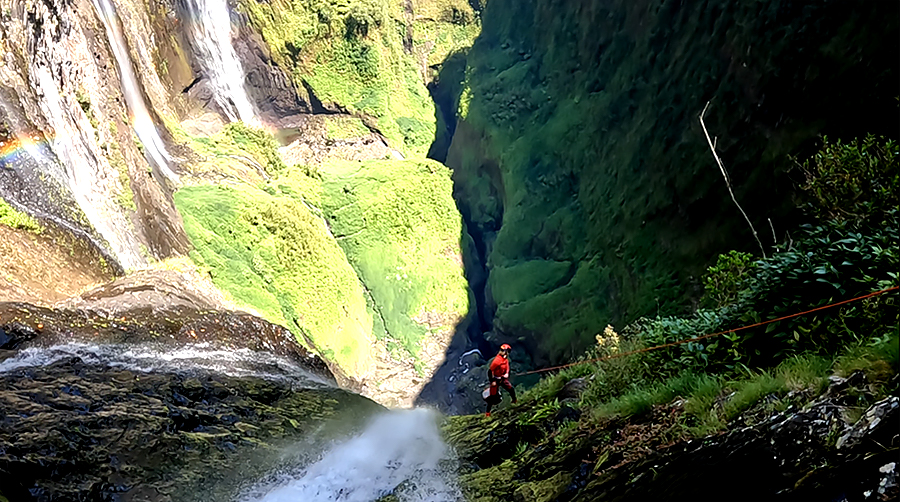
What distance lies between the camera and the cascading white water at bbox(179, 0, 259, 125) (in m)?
28.2

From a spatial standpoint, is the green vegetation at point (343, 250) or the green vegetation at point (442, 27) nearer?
the green vegetation at point (343, 250)

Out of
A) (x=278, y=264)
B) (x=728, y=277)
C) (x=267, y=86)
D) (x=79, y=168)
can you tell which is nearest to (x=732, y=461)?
(x=728, y=277)

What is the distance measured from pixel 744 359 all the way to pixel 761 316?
0.41 meters

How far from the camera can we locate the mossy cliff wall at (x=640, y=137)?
1230 cm

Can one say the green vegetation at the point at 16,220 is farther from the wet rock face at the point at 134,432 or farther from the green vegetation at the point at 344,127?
the green vegetation at the point at 344,127

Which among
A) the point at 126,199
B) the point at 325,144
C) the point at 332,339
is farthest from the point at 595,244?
the point at 325,144

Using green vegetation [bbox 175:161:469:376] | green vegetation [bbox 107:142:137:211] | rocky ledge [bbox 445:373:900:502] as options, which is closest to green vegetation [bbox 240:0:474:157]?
green vegetation [bbox 175:161:469:376]

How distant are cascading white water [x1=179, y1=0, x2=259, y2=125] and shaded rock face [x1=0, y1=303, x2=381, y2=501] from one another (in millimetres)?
20028

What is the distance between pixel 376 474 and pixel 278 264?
15.0m

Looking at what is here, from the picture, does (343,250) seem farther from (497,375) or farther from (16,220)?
(497,375)

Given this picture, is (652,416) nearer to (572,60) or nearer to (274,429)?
(274,429)

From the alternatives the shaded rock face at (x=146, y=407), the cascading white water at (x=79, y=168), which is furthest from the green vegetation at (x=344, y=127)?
the shaded rock face at (x=146, y=407)

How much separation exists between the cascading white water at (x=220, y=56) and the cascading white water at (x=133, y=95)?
7281 millimetres

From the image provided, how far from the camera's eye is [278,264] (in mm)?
21141
